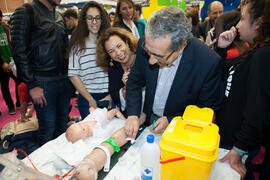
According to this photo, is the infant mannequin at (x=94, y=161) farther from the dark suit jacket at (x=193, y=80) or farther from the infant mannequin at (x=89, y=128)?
the dark suit jacket at (x=193, y=80)

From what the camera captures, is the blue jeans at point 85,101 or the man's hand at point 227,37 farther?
the blue jeans at point 85,101

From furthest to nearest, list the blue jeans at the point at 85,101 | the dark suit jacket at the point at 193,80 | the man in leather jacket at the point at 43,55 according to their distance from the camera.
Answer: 1. the blue jeans at the point at 85,101
2. the man in leather jacket at the point at 43,55
3. the dark suit jacket at the point at 193,80

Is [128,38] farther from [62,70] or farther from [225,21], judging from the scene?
[225,21]

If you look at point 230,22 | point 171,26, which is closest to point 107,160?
point 171,26

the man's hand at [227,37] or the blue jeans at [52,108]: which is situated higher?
the man's hand at [227,37]

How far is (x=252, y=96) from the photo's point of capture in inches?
43.8

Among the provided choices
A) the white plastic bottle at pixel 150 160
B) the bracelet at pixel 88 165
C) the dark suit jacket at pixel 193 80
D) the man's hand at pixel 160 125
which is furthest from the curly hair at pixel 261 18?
the bracelet at pixel 88 165

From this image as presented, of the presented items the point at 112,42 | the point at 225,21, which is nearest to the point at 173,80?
the point at 112,42

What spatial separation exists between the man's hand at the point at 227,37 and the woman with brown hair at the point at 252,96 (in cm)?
48

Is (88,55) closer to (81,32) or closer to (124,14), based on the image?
(81,32)

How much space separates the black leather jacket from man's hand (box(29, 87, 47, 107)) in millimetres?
60

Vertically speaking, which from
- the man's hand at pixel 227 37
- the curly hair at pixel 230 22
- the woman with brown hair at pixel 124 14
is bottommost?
the man's hand at pixel 227 37

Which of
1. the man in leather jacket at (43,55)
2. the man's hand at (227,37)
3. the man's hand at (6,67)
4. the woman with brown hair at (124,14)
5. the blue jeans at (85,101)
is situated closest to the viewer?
the man's hand at (227,37)

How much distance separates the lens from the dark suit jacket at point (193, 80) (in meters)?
1.48
